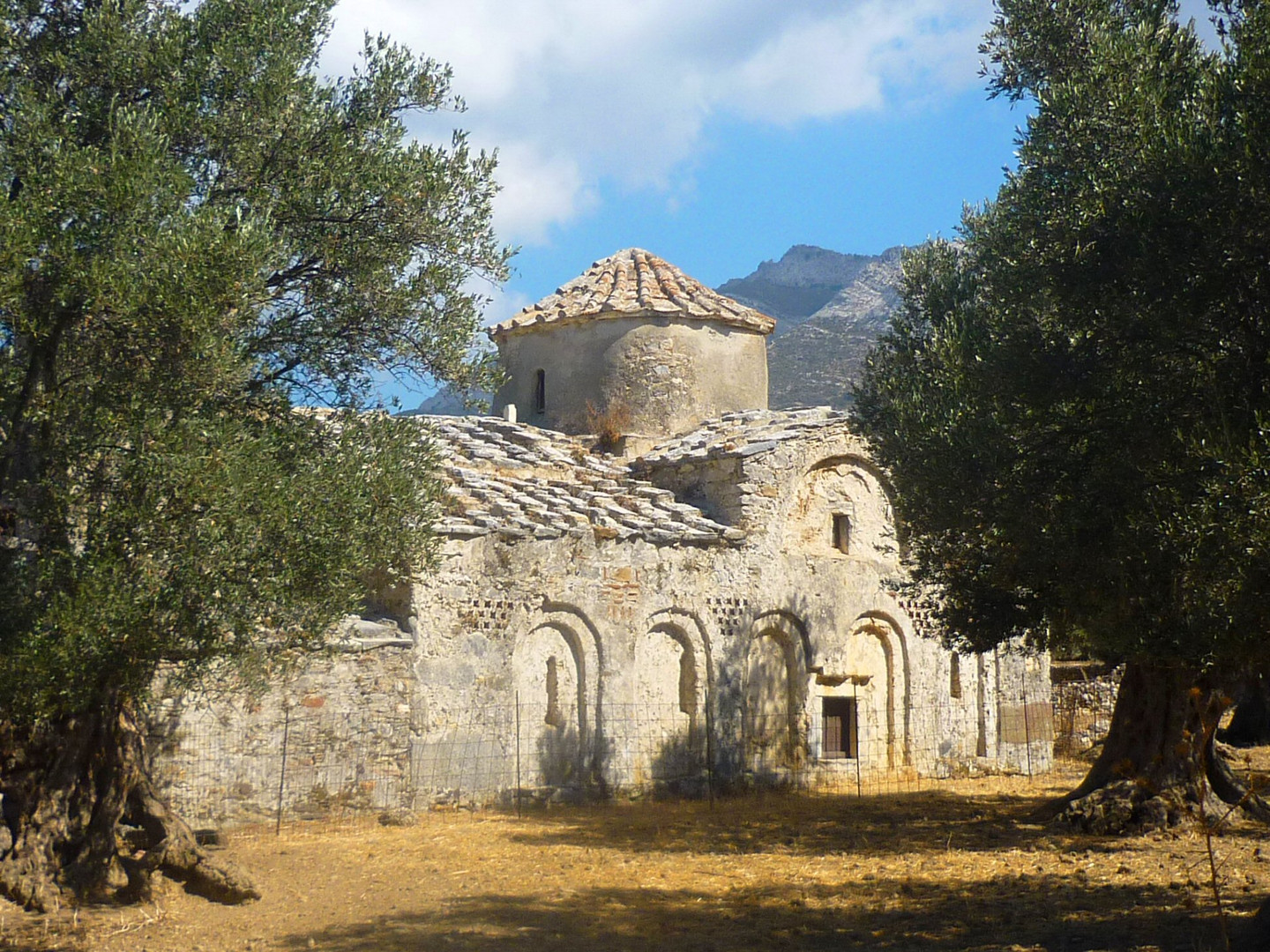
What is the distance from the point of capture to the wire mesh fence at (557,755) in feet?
40.2

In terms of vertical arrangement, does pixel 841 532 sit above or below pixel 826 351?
below

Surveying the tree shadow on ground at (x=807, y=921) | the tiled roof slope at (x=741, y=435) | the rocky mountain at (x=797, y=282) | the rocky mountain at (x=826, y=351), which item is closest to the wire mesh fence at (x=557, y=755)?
the tree shadow on ground at (x=807, y=921)

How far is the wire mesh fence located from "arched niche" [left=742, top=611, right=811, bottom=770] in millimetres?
31

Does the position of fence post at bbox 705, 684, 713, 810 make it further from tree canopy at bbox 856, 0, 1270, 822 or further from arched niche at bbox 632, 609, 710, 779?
tree canopy at bbox 856, 0, 1270, 822

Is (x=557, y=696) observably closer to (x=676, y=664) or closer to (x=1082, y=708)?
(x=676, y=664)

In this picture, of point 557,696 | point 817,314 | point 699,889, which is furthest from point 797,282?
point 699,889

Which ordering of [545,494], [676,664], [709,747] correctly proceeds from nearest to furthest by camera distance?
[709,747], [676,664], [545,494]

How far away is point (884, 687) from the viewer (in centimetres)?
1812

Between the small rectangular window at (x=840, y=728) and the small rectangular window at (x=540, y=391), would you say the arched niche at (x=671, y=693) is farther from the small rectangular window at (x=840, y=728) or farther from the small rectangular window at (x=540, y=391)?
the small rectangular window at (x=540, y=391)

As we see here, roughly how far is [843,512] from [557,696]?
564 centimetres

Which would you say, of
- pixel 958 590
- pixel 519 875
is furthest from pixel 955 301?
pixel 519 875

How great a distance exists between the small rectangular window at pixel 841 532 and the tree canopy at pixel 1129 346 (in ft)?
27.7

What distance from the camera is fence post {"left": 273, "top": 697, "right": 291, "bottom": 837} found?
12.4 meters

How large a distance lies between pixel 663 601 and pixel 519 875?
563 cm
